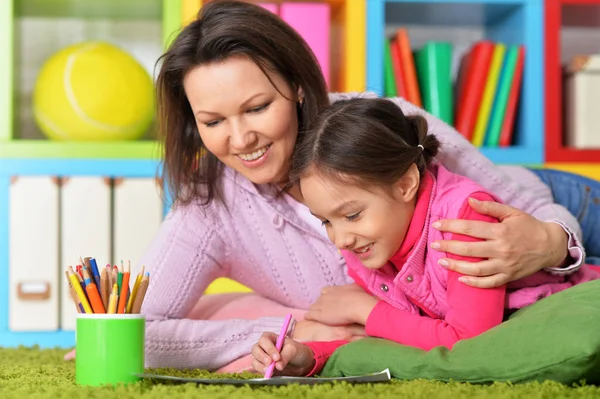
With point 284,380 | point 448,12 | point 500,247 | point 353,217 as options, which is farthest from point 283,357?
point 448,12

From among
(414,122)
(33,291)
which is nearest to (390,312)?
(414,122)

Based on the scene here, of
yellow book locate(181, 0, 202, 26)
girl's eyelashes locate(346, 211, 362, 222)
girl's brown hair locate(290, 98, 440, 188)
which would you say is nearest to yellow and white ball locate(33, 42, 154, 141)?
yellow book locate(181, 0, 202, 26)

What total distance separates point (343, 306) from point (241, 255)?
0.31m

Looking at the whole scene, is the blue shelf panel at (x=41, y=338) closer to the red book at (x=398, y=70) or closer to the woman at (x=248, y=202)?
the woman at (x=248, y=202)

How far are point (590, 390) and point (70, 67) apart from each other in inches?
64.6

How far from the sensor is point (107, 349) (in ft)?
3.43

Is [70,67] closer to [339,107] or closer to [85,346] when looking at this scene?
[339,107]

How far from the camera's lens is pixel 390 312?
1.26 meters

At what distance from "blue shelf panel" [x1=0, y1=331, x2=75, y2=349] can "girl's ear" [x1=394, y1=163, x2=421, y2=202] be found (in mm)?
1223

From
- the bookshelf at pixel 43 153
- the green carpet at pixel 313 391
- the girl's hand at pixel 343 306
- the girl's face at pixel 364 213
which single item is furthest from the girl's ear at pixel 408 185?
the bookshelf at pixel 43 153

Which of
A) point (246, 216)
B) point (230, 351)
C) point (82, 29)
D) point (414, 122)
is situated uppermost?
point (82, 29)

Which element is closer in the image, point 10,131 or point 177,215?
point 177,215

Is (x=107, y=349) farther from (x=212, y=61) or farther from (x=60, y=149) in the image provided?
(x=60, y=149)

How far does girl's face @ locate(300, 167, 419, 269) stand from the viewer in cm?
120
